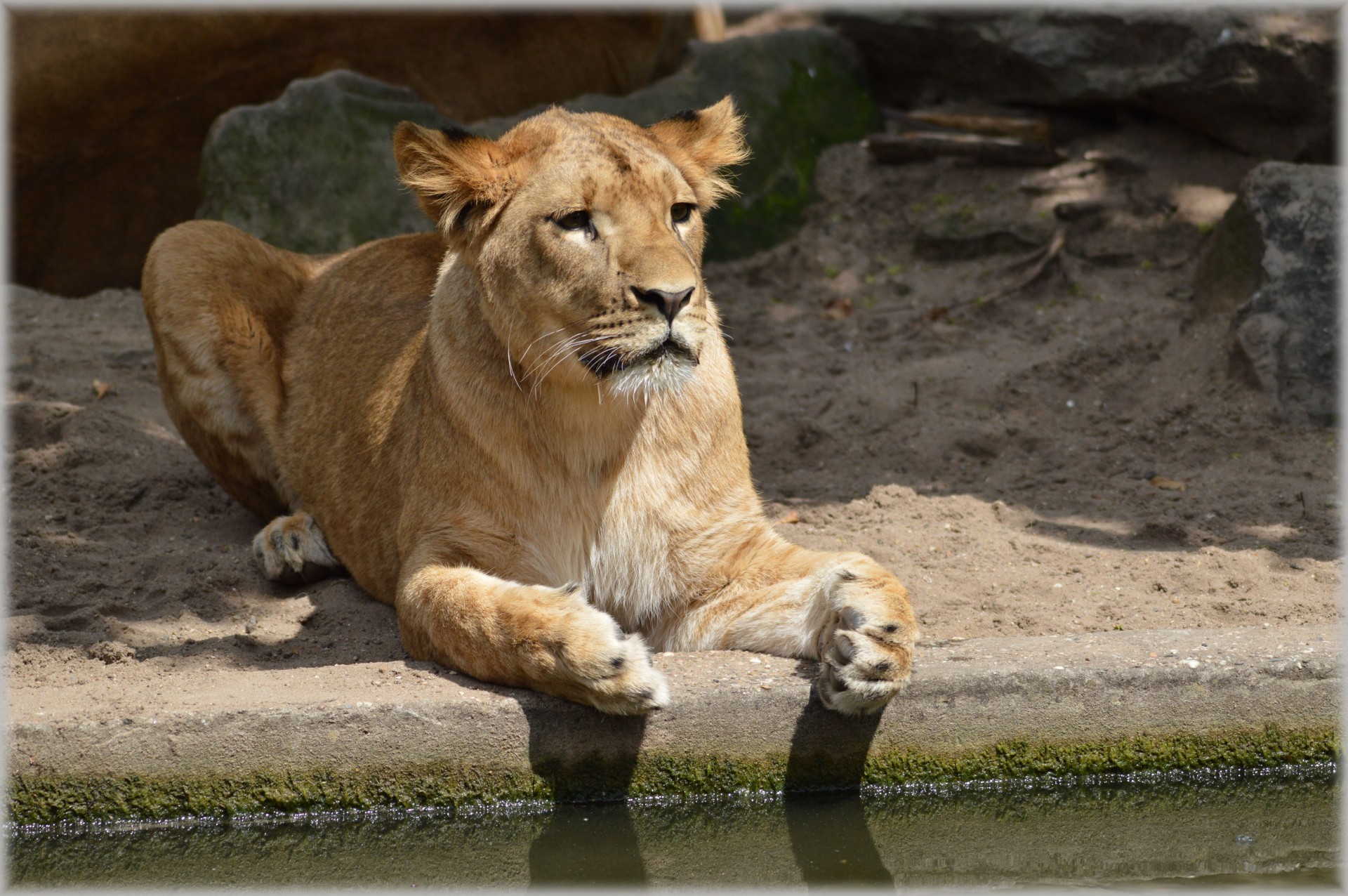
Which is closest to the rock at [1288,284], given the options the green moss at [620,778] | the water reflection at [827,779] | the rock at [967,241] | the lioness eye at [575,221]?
the rock at [967,241]

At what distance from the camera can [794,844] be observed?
3.72 metres

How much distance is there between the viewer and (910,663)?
3.83m

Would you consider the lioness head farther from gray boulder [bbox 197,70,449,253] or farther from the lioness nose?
gray boulder [bbox 197,70,449,253]

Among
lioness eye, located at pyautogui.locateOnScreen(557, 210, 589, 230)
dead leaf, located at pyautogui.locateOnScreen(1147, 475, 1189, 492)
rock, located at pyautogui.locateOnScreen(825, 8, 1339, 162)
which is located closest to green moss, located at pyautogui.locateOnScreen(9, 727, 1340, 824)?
lioness eye, located at pyautogui.locateOnScreen(557, 210, 589, 230)

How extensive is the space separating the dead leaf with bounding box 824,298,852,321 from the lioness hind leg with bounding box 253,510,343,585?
11.9 feet

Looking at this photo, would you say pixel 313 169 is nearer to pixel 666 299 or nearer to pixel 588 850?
pixel 666 299

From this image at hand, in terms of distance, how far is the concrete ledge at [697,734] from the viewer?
12.3ft

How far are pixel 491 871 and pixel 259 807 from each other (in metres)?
0.66

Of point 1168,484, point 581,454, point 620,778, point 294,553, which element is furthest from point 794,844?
point 1168,484

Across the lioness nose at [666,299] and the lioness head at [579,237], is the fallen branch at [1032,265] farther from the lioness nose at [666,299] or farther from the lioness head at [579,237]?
the lioness nose at [666,299]

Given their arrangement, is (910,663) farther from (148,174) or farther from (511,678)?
(148,174)

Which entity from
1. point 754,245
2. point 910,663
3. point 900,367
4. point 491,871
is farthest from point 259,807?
point 754,245

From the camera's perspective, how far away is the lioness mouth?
12.4 feet

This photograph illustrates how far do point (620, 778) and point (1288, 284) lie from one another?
169 inches
